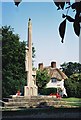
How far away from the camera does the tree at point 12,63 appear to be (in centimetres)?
4621

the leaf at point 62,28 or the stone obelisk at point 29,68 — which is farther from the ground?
the stone obelisk at point 29,68

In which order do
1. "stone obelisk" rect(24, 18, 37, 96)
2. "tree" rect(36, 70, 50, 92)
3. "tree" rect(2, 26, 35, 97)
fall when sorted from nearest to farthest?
"stone obelisk" rect(24, 18, 37, 96) < "tree" rect(2, 26, 35, 97) < "tree" rect(36, 70, 50, 92)

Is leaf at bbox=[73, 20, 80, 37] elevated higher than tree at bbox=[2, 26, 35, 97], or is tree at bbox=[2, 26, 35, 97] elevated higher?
tree at bbox=[2, 26, 35, 97]

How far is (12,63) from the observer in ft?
158

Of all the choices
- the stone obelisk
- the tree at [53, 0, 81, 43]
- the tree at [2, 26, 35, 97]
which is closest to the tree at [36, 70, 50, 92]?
the tree at [2, 26, 35, 97]

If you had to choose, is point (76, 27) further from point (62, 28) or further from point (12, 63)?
point (12, 63)

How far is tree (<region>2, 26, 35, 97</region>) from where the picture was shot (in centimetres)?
4621

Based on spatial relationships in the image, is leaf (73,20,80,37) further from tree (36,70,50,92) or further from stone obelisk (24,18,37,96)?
tree (36,70,50,92)

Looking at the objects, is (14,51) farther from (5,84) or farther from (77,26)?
(77,26)

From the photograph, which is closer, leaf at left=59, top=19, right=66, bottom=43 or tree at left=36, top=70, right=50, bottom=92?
leaf at left=59, top=19, right=66, bottom=43

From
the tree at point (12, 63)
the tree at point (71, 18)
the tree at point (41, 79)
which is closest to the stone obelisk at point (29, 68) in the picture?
the tree at point (12, 63)

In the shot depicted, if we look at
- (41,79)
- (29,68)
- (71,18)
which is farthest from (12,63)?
(71,18)

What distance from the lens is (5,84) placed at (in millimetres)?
46062

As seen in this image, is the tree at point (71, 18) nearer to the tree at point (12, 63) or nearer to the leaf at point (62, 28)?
the leaf at point (62, 28)
